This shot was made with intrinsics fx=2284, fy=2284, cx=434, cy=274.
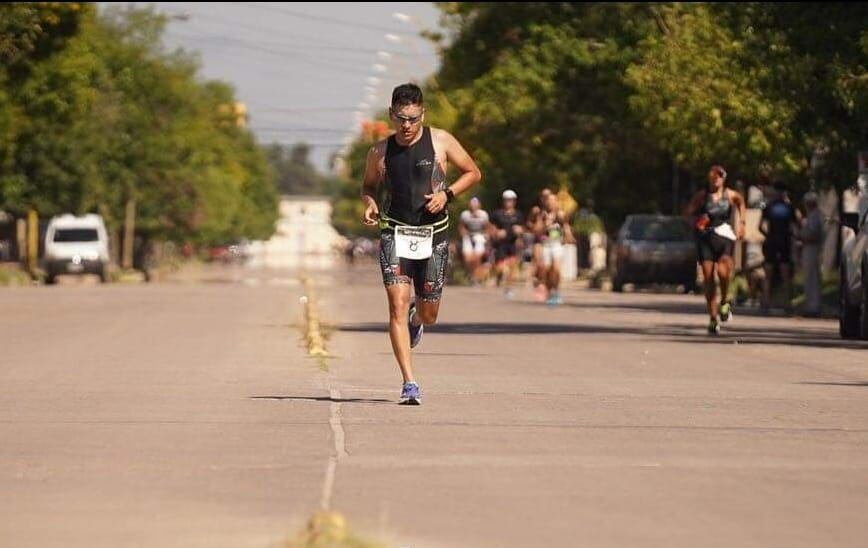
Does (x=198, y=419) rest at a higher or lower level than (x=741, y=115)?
lower

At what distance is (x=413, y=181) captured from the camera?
46.7ft

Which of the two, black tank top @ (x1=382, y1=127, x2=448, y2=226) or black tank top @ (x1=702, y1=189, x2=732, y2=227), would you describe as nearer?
black tank top @ (x1=382, y1=127, x2=448, y2=226)

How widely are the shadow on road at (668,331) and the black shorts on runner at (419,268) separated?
9.21 metres

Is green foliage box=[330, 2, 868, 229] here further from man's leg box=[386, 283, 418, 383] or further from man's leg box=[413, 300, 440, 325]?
man's leg box=[386, 283, 418, 383]

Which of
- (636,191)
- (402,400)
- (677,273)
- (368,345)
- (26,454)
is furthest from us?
(636,191)

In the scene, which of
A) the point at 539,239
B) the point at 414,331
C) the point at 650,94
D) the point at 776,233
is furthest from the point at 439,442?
the point at 650,94

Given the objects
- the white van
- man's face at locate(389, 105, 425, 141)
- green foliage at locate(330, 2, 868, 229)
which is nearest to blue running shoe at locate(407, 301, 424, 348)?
man's face at locate(389, 105, 425, 141)

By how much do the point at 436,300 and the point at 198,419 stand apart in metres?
2.28

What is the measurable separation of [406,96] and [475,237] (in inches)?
1314

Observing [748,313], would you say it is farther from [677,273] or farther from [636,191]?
[636,191]

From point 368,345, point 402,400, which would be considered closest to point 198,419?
point 402,400

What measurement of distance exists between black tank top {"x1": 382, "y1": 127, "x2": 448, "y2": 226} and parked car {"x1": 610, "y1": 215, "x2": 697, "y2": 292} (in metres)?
34.5

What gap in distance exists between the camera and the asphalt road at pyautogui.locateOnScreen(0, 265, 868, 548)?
8.41 metres

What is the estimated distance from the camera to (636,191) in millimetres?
61594
